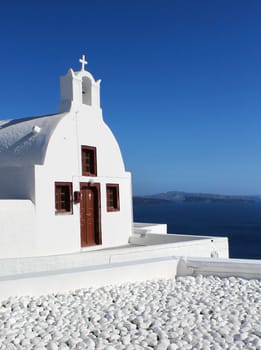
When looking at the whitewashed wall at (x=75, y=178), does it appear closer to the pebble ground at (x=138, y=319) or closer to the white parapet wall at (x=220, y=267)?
the white parapet wall at (x=220, y=267)

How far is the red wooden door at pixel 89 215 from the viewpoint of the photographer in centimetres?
1372

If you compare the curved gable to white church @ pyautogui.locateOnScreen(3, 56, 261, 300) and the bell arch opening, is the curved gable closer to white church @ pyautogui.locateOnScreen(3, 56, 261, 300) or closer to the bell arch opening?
white church @ pyautogui.locateOnScreen(3, 56, 261, 300)

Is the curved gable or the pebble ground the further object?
the curved gable

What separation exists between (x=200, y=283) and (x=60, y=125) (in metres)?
7.04

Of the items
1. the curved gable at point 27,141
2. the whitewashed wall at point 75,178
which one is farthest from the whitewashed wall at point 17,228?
the curved gable at point 27,141

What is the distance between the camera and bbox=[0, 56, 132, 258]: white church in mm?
11516

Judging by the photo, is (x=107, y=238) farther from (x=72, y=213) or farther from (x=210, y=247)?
(x=210, y=247)

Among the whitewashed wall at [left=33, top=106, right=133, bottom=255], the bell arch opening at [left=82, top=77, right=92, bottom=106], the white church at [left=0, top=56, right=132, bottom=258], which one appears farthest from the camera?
the bell arch opening at [left=82, top=77, right=92, bottom=106]

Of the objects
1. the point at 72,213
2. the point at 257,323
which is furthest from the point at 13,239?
the point at 257,323

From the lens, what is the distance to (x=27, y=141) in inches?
512

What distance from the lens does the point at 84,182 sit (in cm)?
1369

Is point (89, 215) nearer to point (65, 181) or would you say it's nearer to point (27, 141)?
point (65, 181)

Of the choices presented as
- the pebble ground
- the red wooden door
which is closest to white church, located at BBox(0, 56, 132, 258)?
the red wooden door

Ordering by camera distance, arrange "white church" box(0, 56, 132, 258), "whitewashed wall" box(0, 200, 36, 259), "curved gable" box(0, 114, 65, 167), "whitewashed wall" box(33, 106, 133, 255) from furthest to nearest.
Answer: "curved gable" box(0, 114, 65, 167) → "whitewashed wall" box(33, 106, 133, 255) → "white church" box(0, 56, 132, 258) → "whitewashed wall" box(0, 200, 36, 259)
